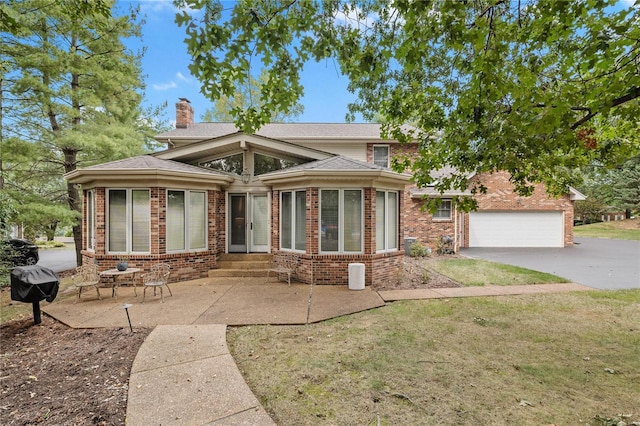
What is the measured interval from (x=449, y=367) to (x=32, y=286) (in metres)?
7.45

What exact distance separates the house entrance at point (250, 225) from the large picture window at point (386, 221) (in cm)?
394

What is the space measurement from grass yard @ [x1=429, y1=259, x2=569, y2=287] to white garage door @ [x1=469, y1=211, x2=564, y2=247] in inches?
235

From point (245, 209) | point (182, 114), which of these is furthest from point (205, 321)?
point (182, 114)

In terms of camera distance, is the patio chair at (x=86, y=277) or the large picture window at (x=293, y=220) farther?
the large picture window at (x=293, y=220)

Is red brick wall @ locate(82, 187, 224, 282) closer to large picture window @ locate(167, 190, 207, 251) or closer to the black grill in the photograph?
large picture window @ locate(167, 190, 207, 251)

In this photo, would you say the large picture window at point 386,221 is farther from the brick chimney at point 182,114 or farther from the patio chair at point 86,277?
the brick chimney at point 182,114

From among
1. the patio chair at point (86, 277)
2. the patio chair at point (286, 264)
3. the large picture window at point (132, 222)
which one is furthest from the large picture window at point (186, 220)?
the patio chair at point (286, 264)

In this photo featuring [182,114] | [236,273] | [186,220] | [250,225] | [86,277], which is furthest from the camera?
[182,114]

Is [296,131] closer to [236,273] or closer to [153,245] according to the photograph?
[236,273]

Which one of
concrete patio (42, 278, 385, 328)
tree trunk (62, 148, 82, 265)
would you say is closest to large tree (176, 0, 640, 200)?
concrete patio (42, 278, 385, 328)

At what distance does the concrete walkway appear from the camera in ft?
10.4

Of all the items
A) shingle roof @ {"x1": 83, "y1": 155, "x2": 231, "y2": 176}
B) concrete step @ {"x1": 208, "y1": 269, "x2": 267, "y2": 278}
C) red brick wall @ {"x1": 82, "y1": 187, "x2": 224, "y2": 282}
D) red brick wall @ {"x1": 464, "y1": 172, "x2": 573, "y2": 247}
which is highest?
shingle roof @ {"x1": 83, "y1": 155, "x2": 231, "y2": 176}

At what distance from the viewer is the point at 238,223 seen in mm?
10711

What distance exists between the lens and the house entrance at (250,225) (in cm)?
1062
